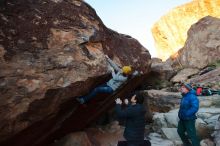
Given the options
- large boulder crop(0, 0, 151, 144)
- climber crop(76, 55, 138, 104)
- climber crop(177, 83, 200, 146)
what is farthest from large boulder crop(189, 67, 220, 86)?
climber crop(76, 55, 138, 104)

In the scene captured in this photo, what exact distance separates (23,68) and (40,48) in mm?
705

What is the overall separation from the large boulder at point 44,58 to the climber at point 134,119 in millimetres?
1803

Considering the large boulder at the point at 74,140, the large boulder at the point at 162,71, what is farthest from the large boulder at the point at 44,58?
the large boulder at the point at 162,71

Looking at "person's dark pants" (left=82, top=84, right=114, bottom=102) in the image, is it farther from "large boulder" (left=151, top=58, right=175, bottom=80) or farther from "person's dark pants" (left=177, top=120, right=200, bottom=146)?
"large boulder" (left=151, top=58, right=175, bottom=80)

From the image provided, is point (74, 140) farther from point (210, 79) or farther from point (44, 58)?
point (210, 79)

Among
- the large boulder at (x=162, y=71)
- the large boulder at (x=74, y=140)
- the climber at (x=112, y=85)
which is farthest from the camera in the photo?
the large boulder at (x=162, y=71)

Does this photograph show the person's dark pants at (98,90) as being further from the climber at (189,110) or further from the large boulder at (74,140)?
the climber at (189,110)

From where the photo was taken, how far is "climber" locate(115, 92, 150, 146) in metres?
5.82

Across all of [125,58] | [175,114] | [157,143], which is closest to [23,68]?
[125,58]

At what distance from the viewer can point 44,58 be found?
6.88m

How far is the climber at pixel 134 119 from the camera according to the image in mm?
5824

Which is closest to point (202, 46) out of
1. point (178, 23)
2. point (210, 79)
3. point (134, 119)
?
point (210, 79)

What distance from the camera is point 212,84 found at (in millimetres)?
12406

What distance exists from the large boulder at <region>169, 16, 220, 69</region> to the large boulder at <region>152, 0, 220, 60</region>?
20199 millimetres
